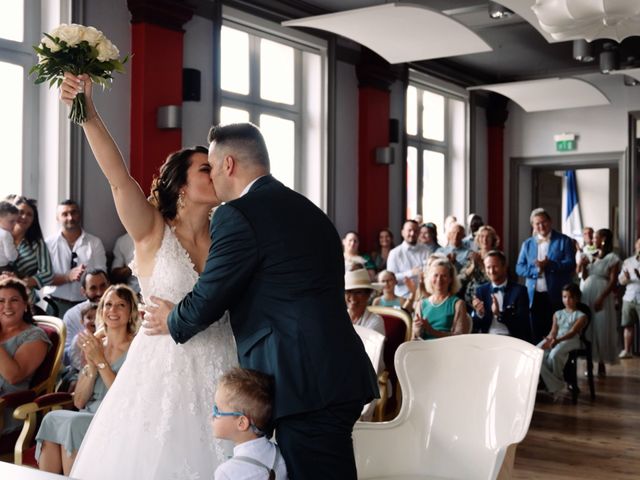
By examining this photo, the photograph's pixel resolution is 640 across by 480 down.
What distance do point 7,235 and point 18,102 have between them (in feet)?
4.70

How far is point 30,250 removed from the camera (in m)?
5.96

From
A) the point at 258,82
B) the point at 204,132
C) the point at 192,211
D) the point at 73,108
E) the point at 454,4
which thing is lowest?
the point at 192,211

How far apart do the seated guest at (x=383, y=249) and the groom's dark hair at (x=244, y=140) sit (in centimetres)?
746

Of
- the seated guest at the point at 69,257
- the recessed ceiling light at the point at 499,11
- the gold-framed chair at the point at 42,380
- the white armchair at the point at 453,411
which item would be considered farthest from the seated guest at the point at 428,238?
the white armchair at the point at 453,411

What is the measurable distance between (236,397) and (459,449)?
1.33 meters

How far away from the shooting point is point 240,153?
2.29 metres

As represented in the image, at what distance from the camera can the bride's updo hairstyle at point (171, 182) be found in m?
2.61

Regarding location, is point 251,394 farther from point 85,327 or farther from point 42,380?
point 85,327

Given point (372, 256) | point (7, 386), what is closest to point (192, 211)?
point (7, 386)

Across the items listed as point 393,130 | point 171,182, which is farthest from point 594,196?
point 171,182

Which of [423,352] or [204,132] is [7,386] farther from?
[204,132]

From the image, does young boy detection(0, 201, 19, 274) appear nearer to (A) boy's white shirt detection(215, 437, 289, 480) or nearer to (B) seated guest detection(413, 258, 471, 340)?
(B) seated guest detection(413, 258, 471, 340)

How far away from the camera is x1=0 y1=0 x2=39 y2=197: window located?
6664mm

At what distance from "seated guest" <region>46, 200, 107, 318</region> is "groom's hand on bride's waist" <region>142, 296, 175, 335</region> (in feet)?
13.2
